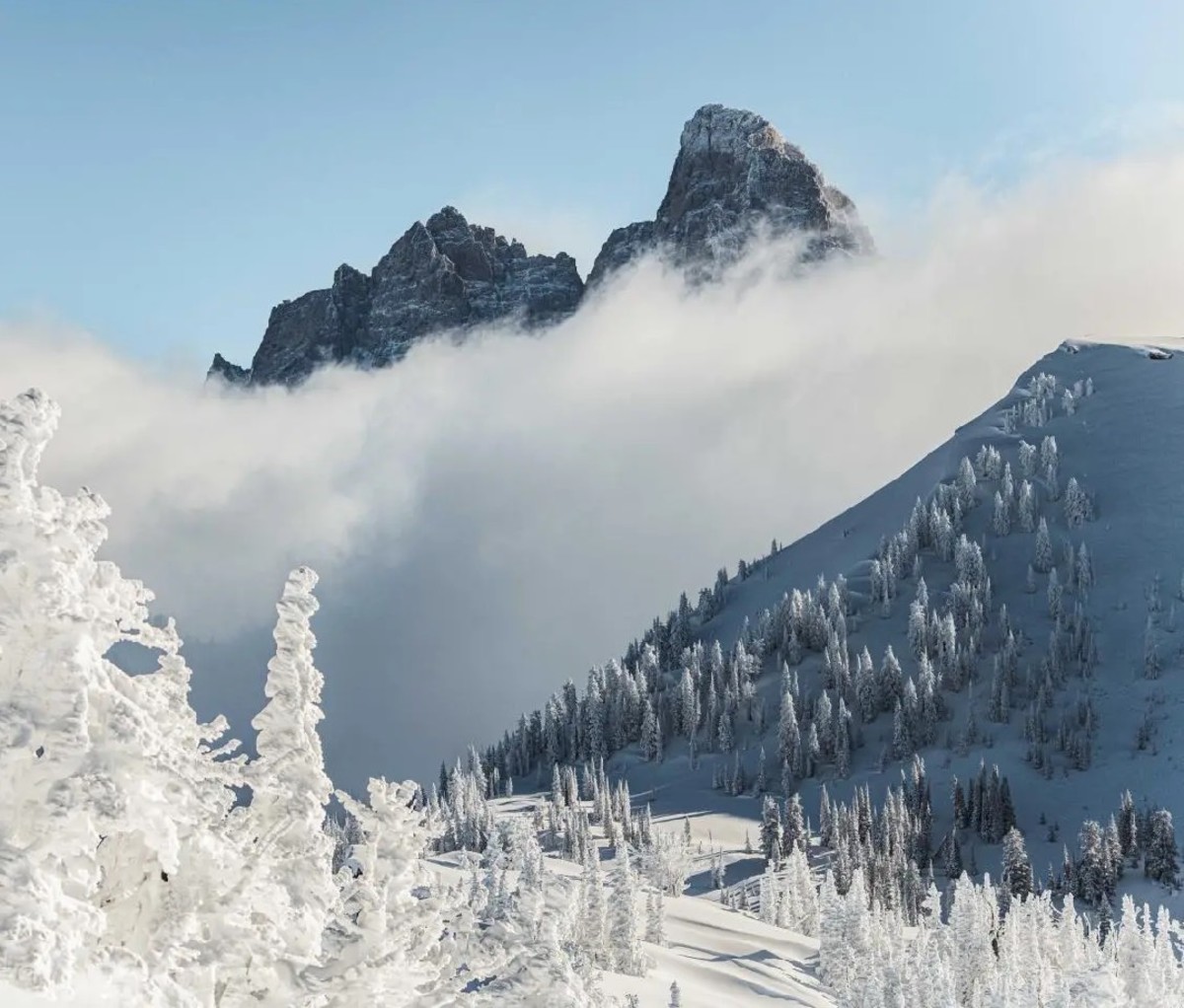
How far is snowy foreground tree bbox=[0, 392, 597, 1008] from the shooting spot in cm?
1141

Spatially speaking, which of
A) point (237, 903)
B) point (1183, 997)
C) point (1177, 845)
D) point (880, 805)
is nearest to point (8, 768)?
point (237, 903)

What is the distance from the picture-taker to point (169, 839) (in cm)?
1231

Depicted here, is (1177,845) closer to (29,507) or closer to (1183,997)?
(1183,997)

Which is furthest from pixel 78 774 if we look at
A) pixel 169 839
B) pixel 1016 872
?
pixel 1016 872

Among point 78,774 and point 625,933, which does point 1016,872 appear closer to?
point 625,933

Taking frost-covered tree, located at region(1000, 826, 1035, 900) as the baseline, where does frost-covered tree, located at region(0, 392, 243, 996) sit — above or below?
below

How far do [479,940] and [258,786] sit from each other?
13.0 feet

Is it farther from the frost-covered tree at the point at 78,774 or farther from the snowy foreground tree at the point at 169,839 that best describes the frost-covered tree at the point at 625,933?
the frost-covered tree at the point at 78,774

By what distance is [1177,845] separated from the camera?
527 ft

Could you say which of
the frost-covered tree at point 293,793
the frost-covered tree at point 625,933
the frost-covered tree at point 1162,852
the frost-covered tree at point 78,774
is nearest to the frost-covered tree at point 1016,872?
the frost-covered tree at point 1162,852

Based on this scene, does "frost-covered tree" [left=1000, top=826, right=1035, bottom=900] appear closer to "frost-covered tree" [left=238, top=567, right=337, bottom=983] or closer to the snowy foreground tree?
the snowy foreground tree

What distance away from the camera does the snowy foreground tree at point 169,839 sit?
1141cm

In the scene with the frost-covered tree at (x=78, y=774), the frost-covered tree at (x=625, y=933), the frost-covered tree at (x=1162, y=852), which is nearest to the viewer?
the frost-covered tree at (x=78, y=774)

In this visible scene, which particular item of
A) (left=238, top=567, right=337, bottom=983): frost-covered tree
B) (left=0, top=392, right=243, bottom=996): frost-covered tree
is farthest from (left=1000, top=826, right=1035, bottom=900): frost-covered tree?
(left=0, top=392, right=243, bottom=996): frost-covered tree
